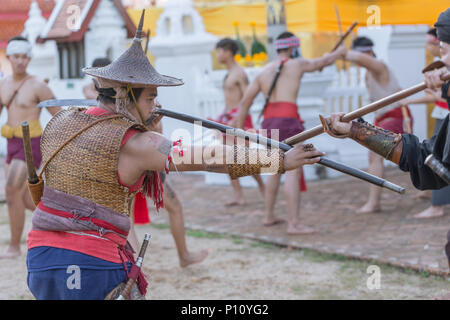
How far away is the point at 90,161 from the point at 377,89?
495 centimetres

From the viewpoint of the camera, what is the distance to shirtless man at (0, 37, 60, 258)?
20.0 feet

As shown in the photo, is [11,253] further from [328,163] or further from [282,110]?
[328,163]

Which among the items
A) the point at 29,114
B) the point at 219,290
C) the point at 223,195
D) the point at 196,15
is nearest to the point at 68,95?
the point at 196,15

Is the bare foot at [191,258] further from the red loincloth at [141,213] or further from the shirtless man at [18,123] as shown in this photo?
the shirtless man at [18,123]

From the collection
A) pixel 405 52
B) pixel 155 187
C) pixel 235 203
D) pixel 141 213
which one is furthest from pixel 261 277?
pixel 405 52

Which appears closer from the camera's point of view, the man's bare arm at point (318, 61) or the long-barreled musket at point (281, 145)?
the long-barreled musket at point (281, 145)

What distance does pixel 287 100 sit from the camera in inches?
267

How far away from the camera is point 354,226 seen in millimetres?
6703

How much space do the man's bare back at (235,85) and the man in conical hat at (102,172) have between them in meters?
4.99

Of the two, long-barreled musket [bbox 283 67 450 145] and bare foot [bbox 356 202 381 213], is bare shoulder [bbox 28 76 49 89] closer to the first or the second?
long-barreled musket [bbox 283 67 450 145]

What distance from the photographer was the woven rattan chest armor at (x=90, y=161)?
2.77 meters

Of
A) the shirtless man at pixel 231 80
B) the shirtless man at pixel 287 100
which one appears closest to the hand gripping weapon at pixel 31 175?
the shirtless man at pixel 287 100

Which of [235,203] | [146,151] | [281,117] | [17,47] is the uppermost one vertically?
[17,47]
